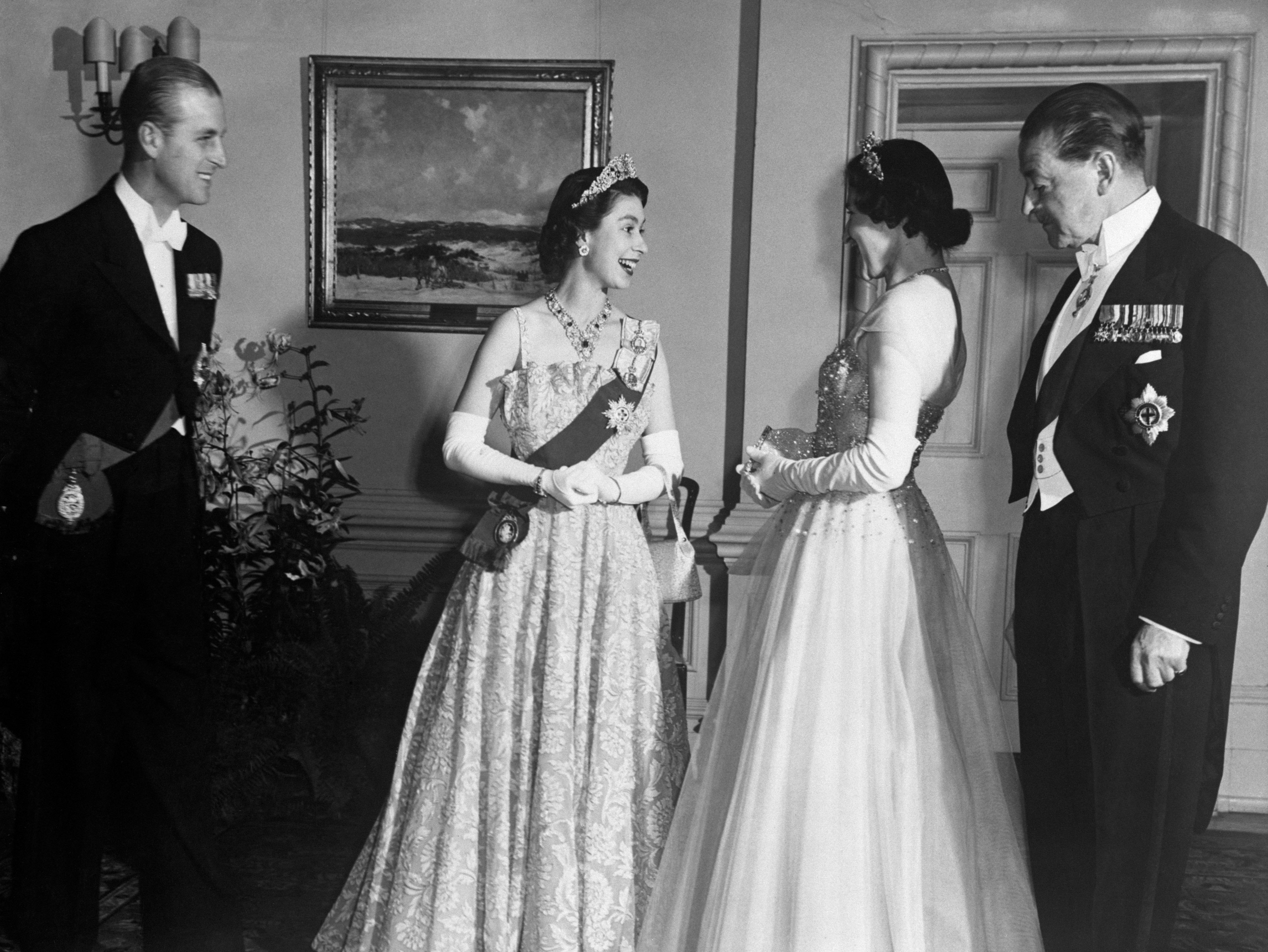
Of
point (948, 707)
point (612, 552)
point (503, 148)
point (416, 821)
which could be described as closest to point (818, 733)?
point (948, 707)

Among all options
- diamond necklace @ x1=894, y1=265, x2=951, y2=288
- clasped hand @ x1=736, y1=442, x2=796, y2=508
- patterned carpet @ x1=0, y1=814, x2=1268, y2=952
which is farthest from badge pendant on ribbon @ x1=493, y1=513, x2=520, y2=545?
patterned carpet @ x1=0, y1=814, x2=1268, y2=952

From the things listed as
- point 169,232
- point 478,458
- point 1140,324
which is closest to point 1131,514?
point 1140,324

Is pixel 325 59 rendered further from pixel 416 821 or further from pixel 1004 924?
pixel 1004 924

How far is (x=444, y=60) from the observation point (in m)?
3.68

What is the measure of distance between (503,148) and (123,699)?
6.93ft

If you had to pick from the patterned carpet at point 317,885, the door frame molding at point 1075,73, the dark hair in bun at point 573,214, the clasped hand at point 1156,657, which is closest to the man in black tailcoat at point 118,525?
the patterned carpet at point 317,885

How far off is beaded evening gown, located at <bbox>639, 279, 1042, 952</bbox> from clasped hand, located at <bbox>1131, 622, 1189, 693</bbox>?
436 mm

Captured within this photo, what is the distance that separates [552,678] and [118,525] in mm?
886

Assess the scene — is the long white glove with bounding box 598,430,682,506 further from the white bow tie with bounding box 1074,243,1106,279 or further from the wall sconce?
the wall sconce

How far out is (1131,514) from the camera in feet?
6.06

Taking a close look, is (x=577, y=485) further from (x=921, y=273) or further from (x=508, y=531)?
(x=921, y=273)

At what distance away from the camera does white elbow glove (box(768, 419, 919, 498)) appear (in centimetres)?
213

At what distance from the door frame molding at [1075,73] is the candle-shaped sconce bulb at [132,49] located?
6.95 feet

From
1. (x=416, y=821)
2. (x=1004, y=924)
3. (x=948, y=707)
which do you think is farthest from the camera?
(x=416, y=821)
